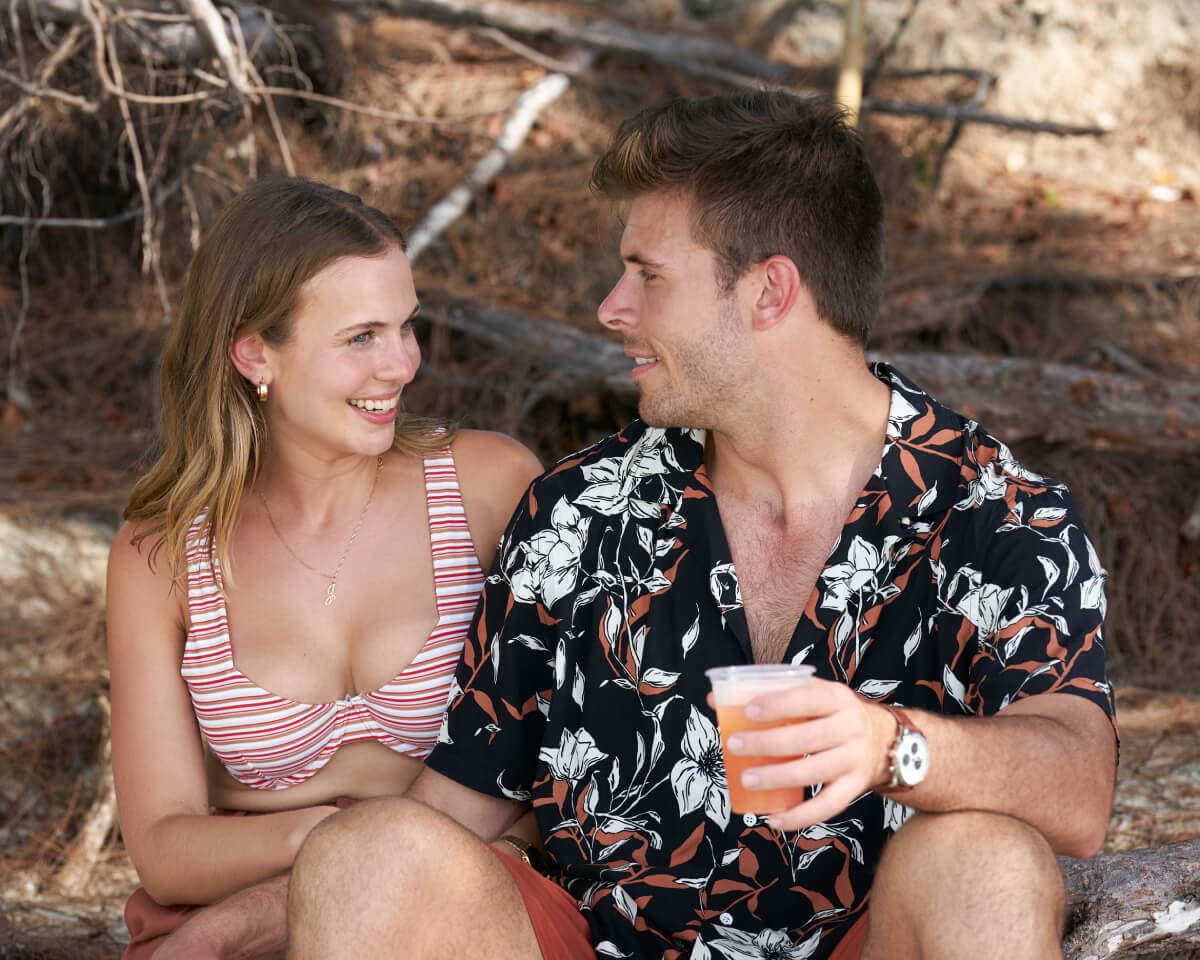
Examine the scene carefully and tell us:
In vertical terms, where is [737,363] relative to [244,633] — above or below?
above

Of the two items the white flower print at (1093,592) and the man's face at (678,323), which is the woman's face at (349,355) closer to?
the man's face at (678,323)

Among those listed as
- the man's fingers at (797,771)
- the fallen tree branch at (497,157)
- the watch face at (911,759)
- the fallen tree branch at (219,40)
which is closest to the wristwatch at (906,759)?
the watch face at (911,759)

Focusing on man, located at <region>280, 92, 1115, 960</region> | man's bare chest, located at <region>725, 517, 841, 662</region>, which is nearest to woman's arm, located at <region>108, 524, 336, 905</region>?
man, located at <region>280, 92, 1115, 960</region>

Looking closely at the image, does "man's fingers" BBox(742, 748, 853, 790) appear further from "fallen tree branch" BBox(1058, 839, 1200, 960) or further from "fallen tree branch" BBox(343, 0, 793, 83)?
"fallen tree branch" BBox(343, 0, 793, 83)

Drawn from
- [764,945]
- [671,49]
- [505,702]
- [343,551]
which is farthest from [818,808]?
[671,49]

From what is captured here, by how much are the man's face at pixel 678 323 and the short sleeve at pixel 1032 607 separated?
0.58 m

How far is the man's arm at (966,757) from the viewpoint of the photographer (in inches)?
66.2

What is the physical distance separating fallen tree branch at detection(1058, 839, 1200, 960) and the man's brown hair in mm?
1132

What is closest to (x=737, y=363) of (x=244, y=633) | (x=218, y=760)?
(x=244, y=633)

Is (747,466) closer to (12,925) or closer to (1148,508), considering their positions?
(12,925)

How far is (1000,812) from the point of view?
6.10ft

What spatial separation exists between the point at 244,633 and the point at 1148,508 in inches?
138

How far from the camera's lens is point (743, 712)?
170 centimetres

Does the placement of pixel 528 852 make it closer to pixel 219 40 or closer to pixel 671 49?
pixel 219 40
